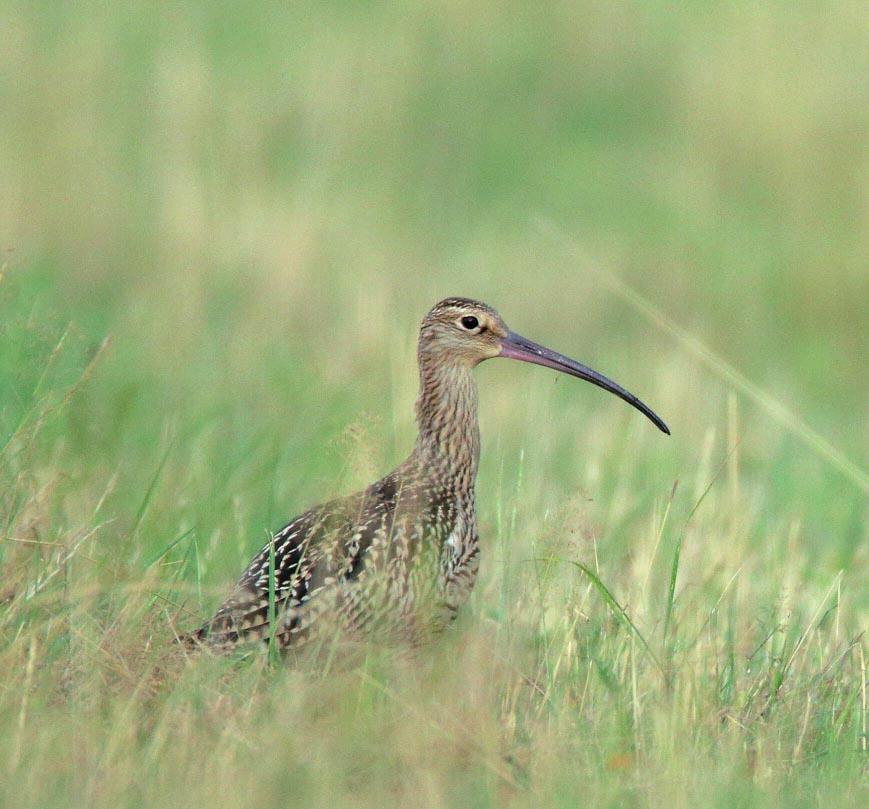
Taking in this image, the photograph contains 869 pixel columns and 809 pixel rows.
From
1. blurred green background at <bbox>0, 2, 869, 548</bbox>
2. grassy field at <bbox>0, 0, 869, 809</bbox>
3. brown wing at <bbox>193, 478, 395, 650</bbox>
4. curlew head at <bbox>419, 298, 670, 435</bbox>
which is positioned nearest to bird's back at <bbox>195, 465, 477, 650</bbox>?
brown wing at <bbox>193, 478, 395, 650</bbox>


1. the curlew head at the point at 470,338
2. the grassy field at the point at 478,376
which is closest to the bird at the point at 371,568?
the grassy field at the point at 478,376

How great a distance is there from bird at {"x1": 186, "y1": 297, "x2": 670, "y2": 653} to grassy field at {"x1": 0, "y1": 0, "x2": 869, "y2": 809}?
15 centimetres

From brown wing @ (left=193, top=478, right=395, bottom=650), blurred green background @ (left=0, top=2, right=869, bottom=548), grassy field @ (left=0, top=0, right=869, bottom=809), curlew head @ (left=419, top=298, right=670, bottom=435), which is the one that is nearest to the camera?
grassy field @ (left=0, top=0, right=869, bottom=809)

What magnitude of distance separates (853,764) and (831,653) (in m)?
1.07

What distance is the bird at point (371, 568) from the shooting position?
555 cm

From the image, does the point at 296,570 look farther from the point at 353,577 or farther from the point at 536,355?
the point at 536,355

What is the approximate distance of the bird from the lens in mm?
5547

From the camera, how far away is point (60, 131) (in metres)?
14.7

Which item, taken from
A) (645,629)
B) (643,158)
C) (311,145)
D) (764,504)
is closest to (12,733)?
Result: (645,629)

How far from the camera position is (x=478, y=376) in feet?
40.4

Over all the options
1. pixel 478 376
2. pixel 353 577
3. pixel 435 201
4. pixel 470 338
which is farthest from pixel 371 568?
pixel 435 201

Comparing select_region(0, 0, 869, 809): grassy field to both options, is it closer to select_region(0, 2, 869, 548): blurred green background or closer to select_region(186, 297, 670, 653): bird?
select_region(0, 2, 869, 548): blurred green background

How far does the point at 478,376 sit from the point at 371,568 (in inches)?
263

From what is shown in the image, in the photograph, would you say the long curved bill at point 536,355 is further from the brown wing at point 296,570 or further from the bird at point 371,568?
the brown wing at point 296,570
